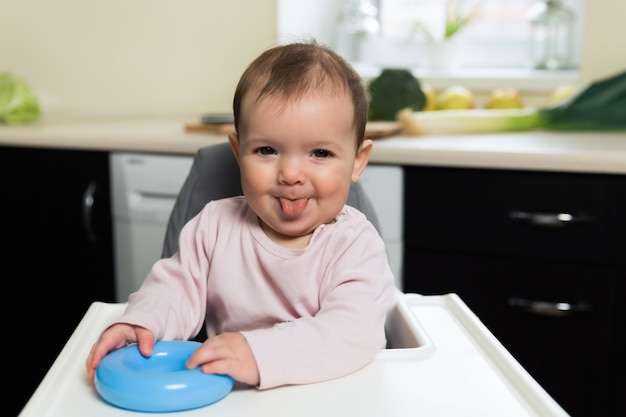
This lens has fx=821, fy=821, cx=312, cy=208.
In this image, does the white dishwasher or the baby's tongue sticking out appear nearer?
the baby's tongue sticking out

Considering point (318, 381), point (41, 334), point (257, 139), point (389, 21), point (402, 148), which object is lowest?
point (41, 334)

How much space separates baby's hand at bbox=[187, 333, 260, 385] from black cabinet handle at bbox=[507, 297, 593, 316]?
1.16 meters

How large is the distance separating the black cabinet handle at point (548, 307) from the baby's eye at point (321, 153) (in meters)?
1.04

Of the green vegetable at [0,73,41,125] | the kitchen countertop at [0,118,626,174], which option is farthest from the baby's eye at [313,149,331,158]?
the green vegetable at [0,73,41,125]

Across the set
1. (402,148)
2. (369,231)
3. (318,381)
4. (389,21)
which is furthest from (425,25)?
(318,381)

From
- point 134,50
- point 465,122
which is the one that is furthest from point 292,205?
point 134,50

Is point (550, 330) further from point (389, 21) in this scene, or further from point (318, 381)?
point (389, 21)

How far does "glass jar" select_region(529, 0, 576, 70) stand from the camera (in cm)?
255

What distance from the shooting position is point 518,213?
6.12 ft

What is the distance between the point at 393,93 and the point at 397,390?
5.00ft

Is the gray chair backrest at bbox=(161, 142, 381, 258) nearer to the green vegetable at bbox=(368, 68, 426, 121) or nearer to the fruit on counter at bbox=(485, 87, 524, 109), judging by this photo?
the green vegetable at bbox=(368, 68, 426, 121)

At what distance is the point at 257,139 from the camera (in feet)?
3.24

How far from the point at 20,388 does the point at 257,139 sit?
70.7 inches

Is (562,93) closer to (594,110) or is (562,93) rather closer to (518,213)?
(594,110)
